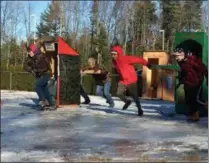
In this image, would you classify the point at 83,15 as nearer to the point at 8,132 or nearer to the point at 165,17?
the point at 165,17

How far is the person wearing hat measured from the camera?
9.05 metres

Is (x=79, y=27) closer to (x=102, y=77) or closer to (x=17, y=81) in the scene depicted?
(x=17, y=81)

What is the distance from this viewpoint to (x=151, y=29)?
11.9 meters

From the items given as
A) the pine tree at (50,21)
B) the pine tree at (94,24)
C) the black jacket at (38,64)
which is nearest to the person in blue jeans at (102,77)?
the black jacket at (38,64)

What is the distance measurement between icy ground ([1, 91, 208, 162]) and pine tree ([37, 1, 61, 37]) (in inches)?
1452

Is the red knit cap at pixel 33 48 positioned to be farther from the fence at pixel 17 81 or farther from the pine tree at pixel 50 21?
the pine tree at pixel 50 21

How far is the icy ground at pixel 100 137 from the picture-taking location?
243 inches

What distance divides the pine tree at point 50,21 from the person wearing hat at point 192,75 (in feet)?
123

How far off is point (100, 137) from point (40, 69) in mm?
4238

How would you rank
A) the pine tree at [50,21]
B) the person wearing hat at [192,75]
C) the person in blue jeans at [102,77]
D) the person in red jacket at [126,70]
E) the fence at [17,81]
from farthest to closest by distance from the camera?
the pine tree at [50,21], the fence at [17,81], the person in blue jeans at [102,77], the person in red jacket at [126,70], the person wearing hat at [192,75]

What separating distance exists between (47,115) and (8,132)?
2.83 metres

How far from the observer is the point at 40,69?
11406 mm

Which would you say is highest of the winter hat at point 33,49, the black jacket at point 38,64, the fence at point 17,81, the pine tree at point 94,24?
the pine tree at point 94,24

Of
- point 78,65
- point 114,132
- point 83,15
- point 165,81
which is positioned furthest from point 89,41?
point 114,132
